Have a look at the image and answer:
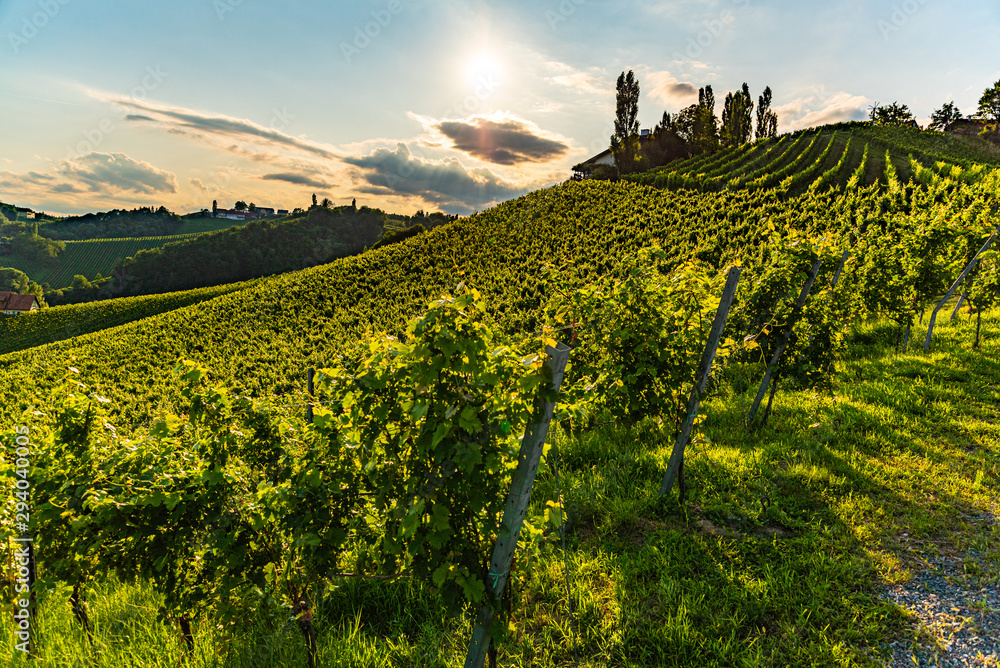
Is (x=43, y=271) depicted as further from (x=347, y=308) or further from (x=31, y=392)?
(x=347, y=308)

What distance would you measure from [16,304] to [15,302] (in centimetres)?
36

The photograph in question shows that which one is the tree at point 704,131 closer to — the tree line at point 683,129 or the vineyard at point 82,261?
the tree line at point 683,129

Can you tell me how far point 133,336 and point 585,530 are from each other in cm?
3903

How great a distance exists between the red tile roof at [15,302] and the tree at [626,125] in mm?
76977

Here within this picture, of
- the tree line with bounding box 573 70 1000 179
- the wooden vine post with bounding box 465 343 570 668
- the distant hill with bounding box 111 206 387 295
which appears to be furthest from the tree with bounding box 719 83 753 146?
the distant hill with bounding box 111 206 387 295

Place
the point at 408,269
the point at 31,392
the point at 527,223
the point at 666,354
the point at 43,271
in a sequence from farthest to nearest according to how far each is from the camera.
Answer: the point at 43,271 → the point at 527,223 → the point at 408,269 → the point at 31,392 → the point at 666,354

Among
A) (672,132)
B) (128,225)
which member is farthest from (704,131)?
(128,225)

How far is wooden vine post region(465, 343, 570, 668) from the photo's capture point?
2254 mm

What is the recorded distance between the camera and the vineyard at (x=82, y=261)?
3447 inches

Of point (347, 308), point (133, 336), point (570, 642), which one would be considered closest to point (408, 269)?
point (347, 308)

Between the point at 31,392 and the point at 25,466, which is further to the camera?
the point at 31,392

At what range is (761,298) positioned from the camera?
6328 millimetres

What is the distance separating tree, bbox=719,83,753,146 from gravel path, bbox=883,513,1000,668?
6584 centimetres

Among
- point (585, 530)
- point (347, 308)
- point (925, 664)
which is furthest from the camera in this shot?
point (347, 308)
